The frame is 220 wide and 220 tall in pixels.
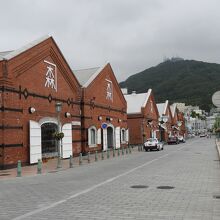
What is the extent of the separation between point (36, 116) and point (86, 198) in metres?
15.5

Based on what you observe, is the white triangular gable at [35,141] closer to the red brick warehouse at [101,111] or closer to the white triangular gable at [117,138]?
the red brick warehouse at [101,111]

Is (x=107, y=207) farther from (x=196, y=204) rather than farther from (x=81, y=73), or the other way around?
(x=81, y=73)

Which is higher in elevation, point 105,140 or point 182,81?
point 182,81

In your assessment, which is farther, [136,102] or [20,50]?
[136,102]

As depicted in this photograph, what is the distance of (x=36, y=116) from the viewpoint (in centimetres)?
2484

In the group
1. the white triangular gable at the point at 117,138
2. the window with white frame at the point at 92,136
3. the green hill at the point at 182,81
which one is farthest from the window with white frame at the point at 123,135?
the green hill at the point at 182,81

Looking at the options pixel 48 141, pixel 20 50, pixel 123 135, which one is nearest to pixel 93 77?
pixel 48 141

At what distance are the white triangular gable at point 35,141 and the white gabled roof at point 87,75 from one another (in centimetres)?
1045

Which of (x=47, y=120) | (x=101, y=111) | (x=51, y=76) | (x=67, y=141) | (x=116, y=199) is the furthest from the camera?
(x=101, y=111)

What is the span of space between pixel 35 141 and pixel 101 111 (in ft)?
49.2

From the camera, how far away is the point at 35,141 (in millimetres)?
24219

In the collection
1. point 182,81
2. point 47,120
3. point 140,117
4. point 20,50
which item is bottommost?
point 47,120

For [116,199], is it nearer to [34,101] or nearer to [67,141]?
[34,101]

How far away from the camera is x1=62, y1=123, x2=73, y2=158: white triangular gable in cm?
2866
